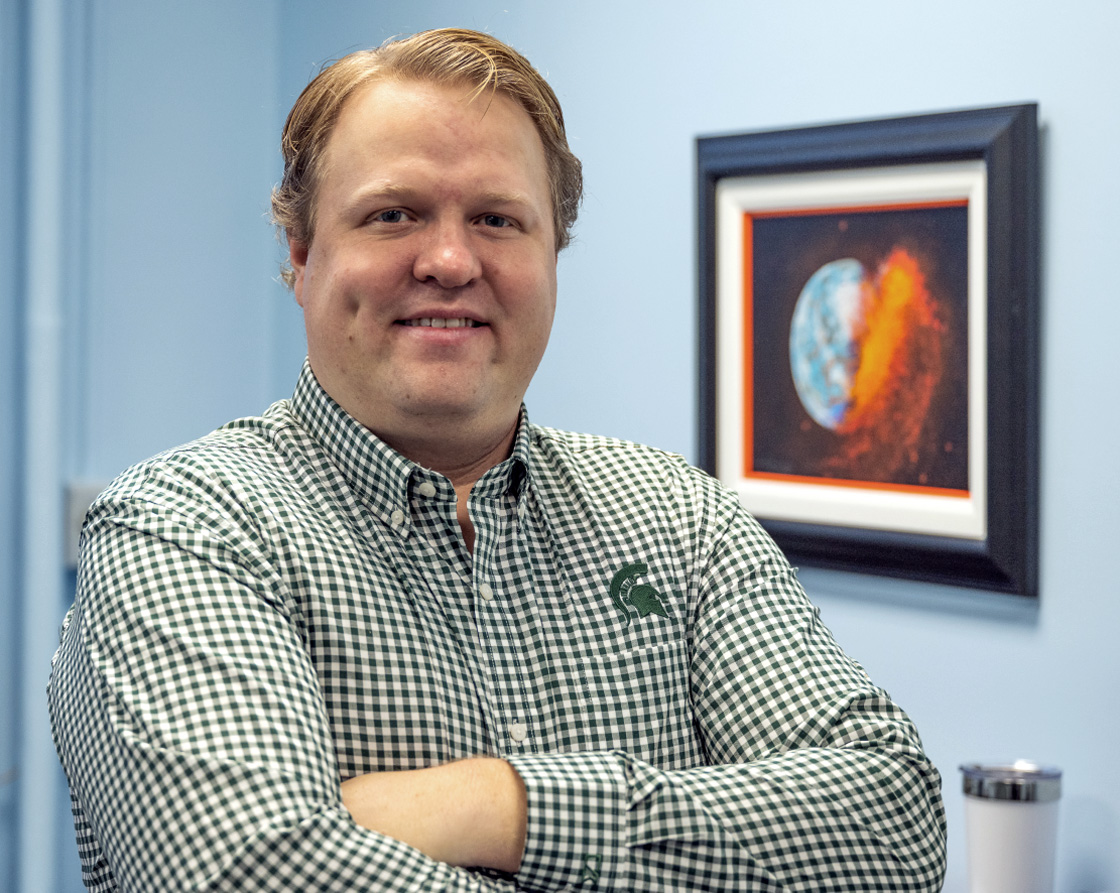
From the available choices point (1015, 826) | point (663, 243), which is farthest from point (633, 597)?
point (663, 243)

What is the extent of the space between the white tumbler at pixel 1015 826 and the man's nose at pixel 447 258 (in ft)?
3.05

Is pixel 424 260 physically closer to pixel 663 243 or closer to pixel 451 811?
pixel 451 811

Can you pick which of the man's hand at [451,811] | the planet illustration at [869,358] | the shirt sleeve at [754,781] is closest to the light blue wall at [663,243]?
the planet illustration at [869,358]

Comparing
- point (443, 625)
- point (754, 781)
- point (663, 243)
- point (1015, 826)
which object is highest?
point (663, 243)

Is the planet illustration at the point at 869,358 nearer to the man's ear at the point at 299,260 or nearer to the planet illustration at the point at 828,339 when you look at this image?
the planet illustration at the point at 828,339

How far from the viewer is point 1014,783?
1.50 meters

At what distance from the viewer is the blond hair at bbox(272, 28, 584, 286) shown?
1.17 meters

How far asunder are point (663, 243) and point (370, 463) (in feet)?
3.37

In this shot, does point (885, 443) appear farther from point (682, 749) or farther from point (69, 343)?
point (69, 343)

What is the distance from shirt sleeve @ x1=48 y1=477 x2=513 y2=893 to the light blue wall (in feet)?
3.26

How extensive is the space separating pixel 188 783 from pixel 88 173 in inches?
68.9

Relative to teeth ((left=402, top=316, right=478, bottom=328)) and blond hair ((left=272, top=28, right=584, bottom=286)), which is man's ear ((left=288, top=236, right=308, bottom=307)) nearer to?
blond hair ((left=272, top=28, right=584, bottom=286))

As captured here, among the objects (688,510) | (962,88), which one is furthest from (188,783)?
(962,88)

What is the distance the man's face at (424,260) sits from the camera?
3.71ft
